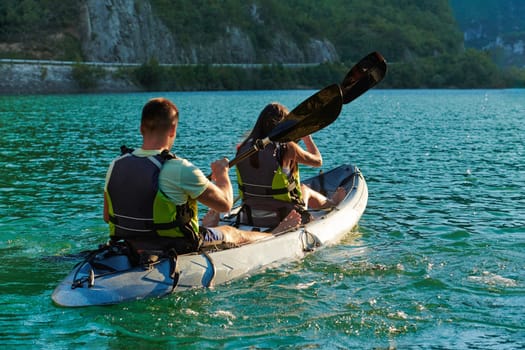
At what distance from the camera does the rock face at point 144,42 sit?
96.1 m

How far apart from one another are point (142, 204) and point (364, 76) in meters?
5.12

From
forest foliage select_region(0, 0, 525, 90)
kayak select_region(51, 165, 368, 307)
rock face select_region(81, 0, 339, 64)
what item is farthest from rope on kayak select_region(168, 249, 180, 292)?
rock face select_region(81, 0, 339, 64)

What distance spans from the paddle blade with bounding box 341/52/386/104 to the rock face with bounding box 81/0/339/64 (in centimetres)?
8774

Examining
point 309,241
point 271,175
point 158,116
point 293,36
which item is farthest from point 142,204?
point 293,36

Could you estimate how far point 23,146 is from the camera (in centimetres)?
2386

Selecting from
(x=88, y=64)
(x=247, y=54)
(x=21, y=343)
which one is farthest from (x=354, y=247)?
(x=247, y=54)

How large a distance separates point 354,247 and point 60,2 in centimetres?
9886

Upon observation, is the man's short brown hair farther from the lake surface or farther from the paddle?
the lake surface

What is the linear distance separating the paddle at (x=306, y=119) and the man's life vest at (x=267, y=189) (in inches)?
15.1

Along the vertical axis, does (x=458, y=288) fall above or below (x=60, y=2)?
below

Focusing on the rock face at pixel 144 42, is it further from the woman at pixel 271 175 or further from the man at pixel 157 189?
the man at pixel 157 189

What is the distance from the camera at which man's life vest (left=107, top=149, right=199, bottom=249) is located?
281 inches

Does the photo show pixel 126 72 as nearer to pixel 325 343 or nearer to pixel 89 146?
pixel 89 146

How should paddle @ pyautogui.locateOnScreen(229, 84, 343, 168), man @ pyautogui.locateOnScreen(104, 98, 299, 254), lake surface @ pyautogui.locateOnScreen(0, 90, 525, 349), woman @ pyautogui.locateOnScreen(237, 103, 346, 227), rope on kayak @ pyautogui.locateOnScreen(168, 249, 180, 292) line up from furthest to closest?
woman @ pyautogui.locateOnScreen(237, 103, 346, 227)
paddle @ pyautogui.locateOnScreen(229, 84, 343, 168)
rope on kayak @ pyautogui.locateOnScreen(168, 249, 180, 292)
man @ pyautogui.locateOnScreen(104, 98, 299, 254)
lake surface @ pyautogui.locateOnScreen(0, 90, 525, 349)
